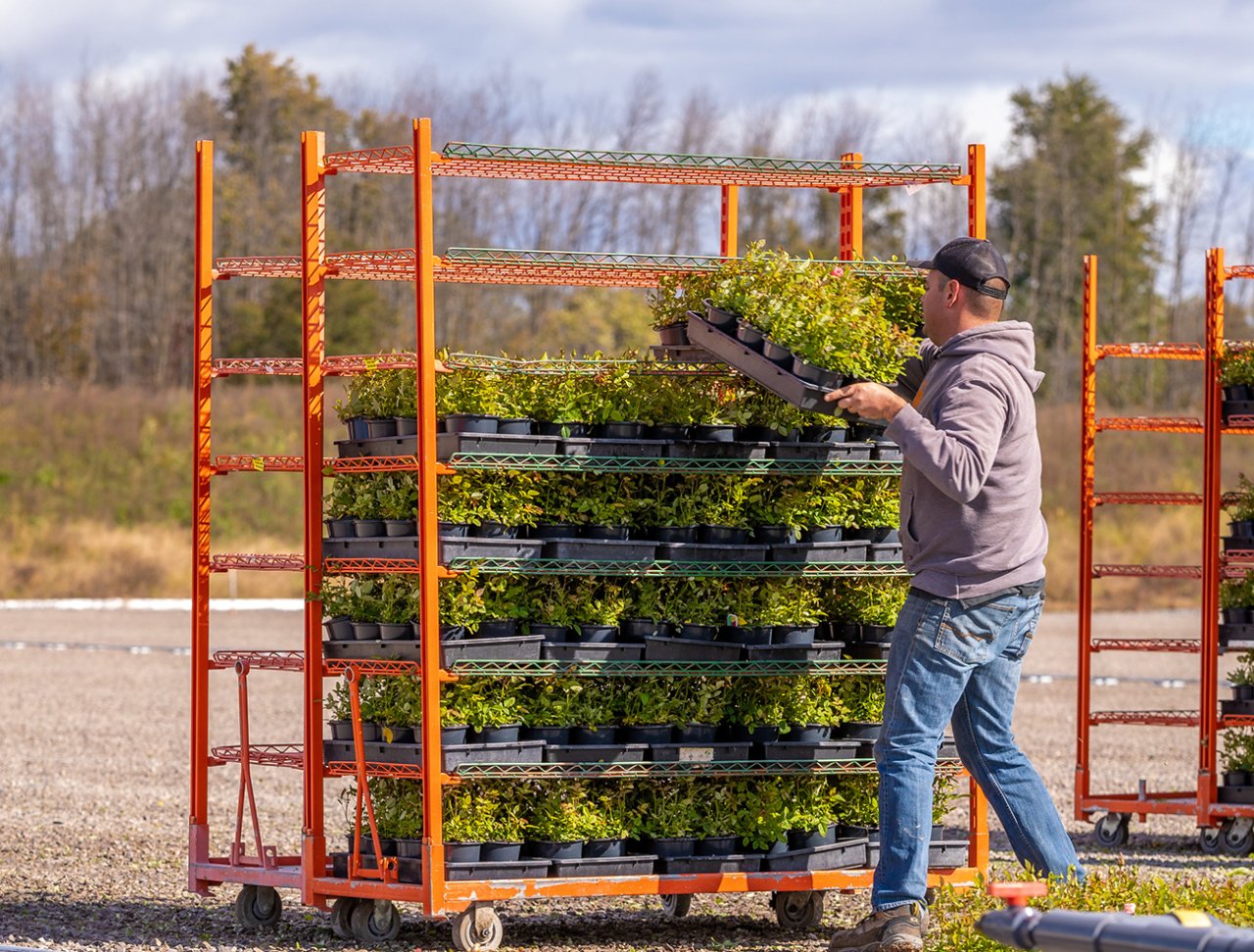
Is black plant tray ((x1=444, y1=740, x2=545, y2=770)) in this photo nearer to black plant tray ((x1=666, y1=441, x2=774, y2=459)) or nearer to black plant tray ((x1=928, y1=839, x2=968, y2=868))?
black plant tray ((x1=666, y1=441, x2=774, y2=459))

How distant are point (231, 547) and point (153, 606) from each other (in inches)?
276

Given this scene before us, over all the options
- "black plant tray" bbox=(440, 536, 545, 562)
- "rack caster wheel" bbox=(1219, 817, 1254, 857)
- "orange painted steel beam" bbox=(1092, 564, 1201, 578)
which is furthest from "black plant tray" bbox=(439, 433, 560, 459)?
"rack caster wheel" bbox=(1219, 817, 1254, 857)

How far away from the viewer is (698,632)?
291 inches

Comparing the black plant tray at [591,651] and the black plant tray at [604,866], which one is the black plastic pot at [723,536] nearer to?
the black plant tray at [591,651]

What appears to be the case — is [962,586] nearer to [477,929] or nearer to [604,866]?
[604,866]

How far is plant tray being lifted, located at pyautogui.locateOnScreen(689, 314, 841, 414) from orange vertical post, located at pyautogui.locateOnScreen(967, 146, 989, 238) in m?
1.24

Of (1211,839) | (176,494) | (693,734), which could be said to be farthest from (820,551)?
(176,494)

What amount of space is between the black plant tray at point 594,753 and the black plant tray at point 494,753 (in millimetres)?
50

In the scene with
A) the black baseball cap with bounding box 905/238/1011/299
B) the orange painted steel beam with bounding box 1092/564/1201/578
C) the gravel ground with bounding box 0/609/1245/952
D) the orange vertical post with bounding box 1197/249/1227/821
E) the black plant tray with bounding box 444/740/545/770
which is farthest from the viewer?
the orange painted steel beam with bounding box 1092/564/1201/578

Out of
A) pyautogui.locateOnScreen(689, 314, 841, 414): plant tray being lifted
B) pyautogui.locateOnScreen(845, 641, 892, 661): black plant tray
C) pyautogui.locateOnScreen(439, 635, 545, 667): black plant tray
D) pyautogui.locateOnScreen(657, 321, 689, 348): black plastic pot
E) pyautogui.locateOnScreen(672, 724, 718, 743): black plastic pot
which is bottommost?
pyautogui.locateOnScreen(672, 724, 718, 743): black plastic pot

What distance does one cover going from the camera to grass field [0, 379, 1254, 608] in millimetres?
38875

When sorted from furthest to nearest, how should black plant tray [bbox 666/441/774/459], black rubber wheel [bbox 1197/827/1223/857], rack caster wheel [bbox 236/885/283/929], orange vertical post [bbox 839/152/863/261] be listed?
black rubber wheel [bbox 1197/827/1223/857], orange vertical post [bbox 839/152/863/261], rack caster wheel [bbox 236/885/283/929], black plant tray [bbox 666/441/774/459]

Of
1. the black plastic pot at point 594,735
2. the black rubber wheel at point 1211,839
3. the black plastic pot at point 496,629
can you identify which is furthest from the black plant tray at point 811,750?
the black rubber wheel at point 1211,839

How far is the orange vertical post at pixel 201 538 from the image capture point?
789cm
